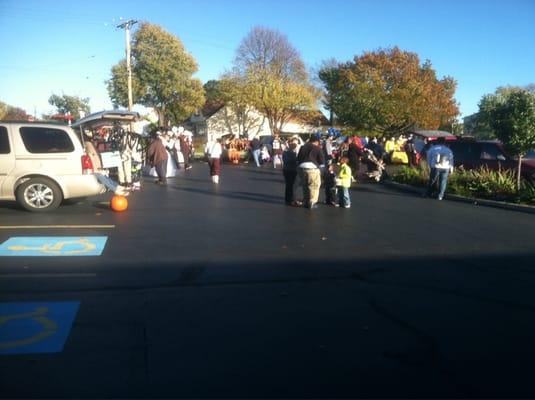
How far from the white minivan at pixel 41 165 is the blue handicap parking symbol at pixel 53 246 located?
257cm

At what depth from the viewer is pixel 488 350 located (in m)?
4.50

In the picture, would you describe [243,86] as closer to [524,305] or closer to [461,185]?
[461,185]

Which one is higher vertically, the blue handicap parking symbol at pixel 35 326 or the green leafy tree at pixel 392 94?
the green leafy tree at pixel 392 94

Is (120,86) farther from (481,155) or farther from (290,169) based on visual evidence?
(290,169)

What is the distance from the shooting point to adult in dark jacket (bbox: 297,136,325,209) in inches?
485

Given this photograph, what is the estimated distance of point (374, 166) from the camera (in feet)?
66.3

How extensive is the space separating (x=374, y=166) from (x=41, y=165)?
12.5 metres

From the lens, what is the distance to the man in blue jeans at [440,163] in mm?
14852

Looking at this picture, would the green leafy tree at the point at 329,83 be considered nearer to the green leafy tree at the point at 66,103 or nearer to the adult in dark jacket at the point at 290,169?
the green leafy tree at the point at 66,103

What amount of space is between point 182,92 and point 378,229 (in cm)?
3863

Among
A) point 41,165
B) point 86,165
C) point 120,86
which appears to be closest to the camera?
point 41,165

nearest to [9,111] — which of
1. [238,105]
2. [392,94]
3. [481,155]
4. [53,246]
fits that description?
[238,105]

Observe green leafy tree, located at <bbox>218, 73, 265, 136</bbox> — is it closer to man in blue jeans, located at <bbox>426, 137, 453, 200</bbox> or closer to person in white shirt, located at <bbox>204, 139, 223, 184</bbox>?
person in white shirt, located at <bbox>204, 139, 223, 184</bbox>

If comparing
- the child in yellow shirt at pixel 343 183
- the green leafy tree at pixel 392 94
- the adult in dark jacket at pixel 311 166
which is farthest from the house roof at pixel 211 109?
the adult in dark jacket at pixel 311 166
